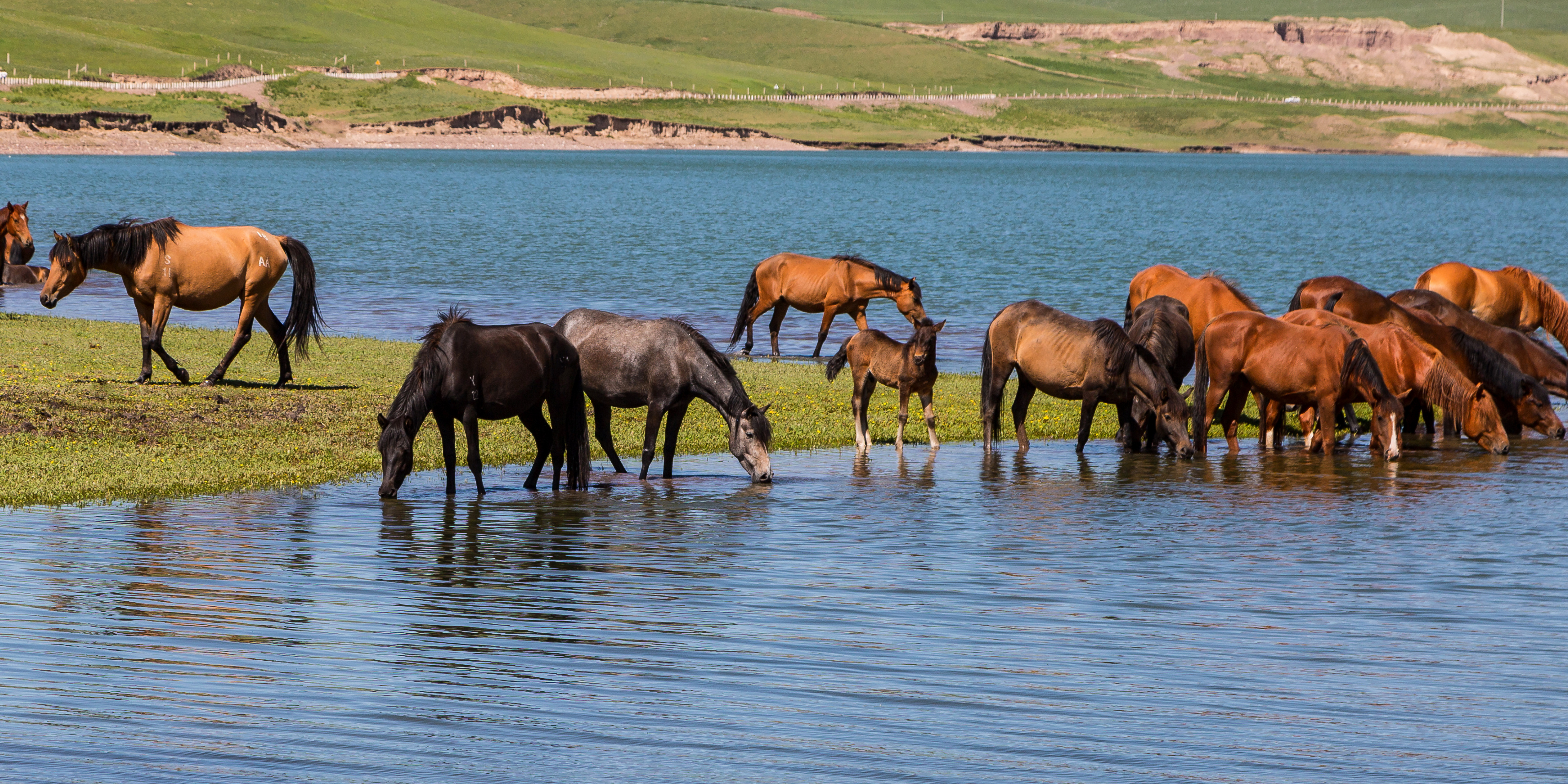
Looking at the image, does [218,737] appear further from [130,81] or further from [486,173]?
[130,81]

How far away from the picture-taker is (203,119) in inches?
6024

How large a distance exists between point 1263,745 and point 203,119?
160 meters

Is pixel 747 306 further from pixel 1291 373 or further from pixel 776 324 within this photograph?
pixel 1291 373

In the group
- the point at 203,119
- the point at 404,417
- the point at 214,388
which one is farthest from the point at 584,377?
the point at 203,119

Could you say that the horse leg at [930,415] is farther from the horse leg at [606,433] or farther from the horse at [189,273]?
the horse at [189,273]

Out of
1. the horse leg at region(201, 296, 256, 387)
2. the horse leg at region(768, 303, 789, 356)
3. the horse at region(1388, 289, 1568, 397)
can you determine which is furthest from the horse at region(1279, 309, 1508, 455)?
the horse leg at region(201, 296, 256, 387)

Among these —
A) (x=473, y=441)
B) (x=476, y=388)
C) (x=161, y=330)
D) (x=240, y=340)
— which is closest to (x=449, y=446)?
(x=473, y=441)

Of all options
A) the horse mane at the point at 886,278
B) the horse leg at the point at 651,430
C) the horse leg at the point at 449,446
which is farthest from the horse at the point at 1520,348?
the horse leg at the point at 449,446

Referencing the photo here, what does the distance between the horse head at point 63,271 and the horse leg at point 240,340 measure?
2.01 metres

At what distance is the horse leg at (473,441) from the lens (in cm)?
1435

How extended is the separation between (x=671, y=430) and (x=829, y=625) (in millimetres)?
6478

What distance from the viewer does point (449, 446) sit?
576 inches

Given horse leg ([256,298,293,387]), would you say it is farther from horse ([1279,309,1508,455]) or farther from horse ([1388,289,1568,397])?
horse ([1388,289,1568,397])

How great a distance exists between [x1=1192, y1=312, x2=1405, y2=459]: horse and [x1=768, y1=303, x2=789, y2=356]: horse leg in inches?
480
